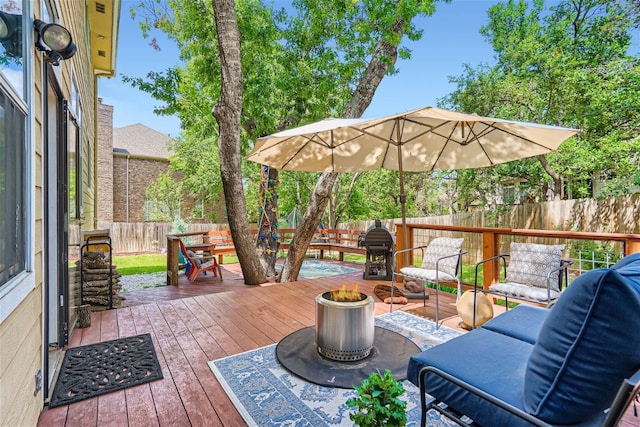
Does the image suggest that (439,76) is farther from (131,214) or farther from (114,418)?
(131,214)

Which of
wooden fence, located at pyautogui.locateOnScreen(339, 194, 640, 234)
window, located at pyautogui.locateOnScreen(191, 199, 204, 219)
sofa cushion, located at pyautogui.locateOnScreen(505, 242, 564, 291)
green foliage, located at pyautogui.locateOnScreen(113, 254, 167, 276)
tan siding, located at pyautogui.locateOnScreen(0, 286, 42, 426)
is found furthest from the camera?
window, located at pyautogui.locateOnScreen(191, 199, 204, 219)

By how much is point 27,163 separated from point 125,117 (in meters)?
20.3

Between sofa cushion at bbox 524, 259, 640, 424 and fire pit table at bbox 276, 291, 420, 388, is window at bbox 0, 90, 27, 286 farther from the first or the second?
sofa cushion at bbox 524, 259, 640, 424

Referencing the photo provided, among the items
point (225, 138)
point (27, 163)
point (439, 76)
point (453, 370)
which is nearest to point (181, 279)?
point (225, 138)

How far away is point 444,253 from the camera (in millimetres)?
4039

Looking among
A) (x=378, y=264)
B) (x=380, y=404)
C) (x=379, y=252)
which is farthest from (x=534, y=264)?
(x=378, y=264)

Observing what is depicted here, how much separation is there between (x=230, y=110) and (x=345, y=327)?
414 centimetres

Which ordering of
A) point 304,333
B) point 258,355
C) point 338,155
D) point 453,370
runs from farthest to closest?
point 338,155 < point 304,333 < point 258,355 < point 453,370

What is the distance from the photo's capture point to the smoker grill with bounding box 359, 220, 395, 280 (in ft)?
18.7

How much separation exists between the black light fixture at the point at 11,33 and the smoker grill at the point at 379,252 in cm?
490

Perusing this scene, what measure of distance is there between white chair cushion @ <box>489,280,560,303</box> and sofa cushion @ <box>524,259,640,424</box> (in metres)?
1.81

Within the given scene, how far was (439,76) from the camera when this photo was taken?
11.3 metres

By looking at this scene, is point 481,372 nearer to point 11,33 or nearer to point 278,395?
point 278,395

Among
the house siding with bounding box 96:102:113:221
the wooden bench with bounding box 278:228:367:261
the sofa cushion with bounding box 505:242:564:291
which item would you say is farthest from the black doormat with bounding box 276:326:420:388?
the house siding with bounding box 96:102:113:221
